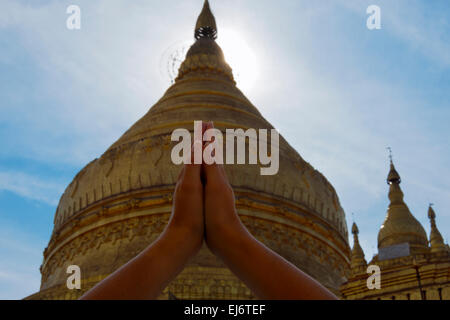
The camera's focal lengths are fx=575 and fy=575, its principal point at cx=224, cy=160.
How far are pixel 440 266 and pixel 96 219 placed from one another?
28.0 ft

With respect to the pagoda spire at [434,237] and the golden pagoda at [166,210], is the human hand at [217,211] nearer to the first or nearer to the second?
the golden pagoda at [166,210]

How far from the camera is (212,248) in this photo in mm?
3920

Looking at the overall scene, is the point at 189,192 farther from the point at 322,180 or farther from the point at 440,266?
the point at 322,180

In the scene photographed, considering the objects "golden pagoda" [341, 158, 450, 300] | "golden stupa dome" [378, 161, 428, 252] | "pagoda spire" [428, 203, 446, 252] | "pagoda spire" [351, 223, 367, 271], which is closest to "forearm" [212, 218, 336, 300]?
"golden pagoda" [341, 158, 450, 300]

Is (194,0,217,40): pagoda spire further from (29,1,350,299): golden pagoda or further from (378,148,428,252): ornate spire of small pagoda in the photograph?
(378,148,428,252): ornate spire of small pagoda

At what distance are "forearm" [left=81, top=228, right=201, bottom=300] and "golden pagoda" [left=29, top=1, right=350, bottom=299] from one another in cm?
813

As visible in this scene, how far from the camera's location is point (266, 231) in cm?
1380

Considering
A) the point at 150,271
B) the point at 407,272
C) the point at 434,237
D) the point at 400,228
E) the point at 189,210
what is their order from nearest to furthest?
the point at 150,271, the point at 189,210, the point at 407,272, the point at 434,237, the point at 400,228

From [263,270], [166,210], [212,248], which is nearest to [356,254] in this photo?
[166,210]

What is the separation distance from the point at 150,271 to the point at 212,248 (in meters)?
0.67

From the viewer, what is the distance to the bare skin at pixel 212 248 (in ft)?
10.6

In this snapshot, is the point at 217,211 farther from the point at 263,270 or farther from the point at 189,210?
the point at 263,270

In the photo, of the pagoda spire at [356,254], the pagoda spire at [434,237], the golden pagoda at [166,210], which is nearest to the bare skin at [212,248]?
the golden pagoda at [166,210]
